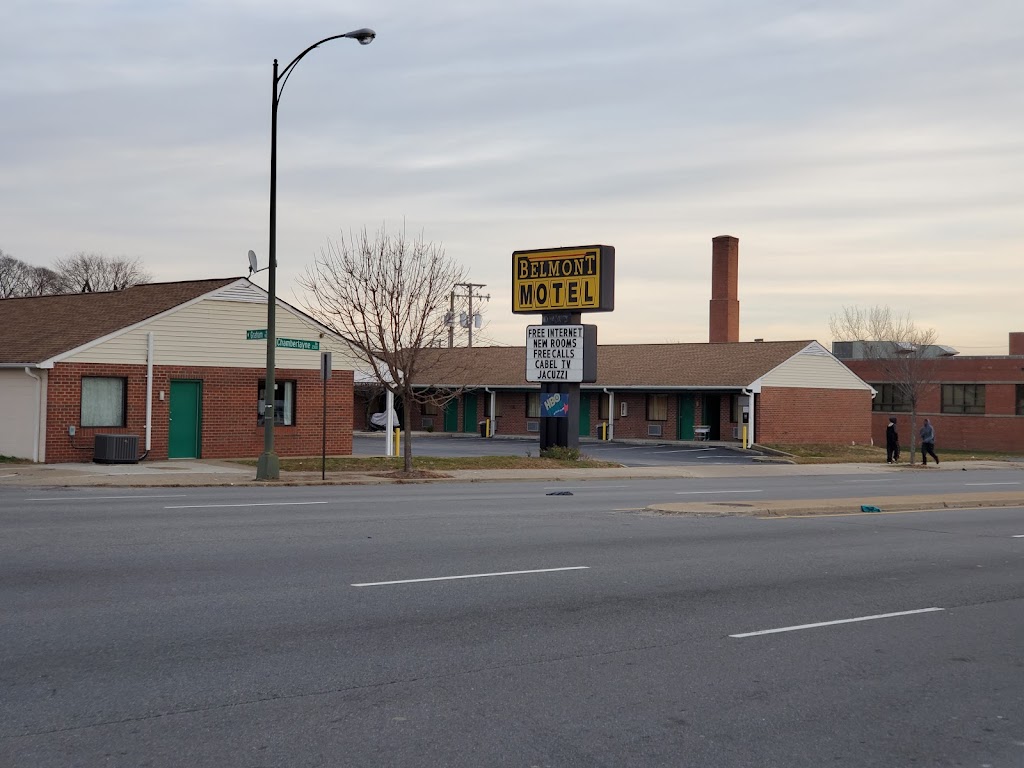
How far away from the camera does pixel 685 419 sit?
171 ft

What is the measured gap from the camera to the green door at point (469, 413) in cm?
5912

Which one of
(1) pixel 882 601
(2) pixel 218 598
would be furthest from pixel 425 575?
(1) pixel 882 601

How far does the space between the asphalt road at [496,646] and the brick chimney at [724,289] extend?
5008 cm

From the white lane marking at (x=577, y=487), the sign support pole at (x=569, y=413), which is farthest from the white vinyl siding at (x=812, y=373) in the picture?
the white lane marking at (x=577, y=487)

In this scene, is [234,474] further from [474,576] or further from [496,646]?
[496,646]

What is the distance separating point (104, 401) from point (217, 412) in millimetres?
3162

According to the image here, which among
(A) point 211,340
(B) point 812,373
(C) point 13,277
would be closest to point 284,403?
(A) point 211,340

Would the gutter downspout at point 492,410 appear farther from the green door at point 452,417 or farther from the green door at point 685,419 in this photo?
the green door at point 685,419

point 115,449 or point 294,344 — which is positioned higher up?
point 294,344

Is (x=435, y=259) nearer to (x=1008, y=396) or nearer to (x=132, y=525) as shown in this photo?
(x=132, y=525)

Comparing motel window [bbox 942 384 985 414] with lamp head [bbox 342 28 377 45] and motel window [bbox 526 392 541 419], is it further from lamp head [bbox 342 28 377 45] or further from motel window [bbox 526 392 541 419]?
lamp head [bbox 342 28 377 45]

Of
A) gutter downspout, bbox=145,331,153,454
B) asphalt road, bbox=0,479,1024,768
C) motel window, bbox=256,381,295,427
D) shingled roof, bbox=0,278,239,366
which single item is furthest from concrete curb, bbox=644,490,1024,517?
shingled roof, bbox=0,278,239,366

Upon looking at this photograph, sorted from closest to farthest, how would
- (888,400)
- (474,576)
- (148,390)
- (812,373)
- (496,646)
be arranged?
(496,646)
(474,576)
(148,390)
(812,373)
(888,400)

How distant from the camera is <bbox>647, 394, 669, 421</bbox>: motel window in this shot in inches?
2071
